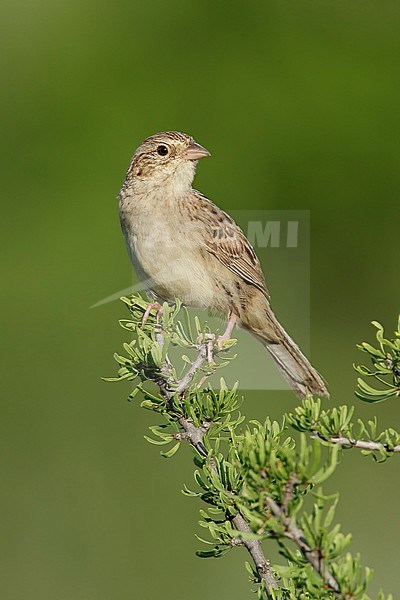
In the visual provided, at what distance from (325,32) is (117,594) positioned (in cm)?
278

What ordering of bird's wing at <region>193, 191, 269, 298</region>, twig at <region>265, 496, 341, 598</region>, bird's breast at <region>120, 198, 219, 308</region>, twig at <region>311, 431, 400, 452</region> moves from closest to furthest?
1. twig at <region>265, 496, 341, 598</region>
2. twig at <region>311, 431, 400, 452</region>
3. bird's breast at <region>120, 198, 219, 308</region>
4. bird's wing at <region>193, 191, 269, 298</region>

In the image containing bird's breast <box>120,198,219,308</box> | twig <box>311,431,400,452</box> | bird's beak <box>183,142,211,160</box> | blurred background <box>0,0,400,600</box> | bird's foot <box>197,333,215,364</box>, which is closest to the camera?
twig <box>311,431,400,452</box>

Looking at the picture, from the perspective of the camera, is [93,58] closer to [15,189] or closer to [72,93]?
[72,93]

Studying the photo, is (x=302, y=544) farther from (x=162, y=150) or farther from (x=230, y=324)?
(x=162, y=150)

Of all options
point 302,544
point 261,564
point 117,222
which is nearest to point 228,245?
point 117,222

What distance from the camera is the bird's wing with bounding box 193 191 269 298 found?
3154 mm

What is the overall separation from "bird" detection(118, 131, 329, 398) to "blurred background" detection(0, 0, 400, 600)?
105 centimetres

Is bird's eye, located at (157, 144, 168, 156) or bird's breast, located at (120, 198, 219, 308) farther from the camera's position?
bird's eye, located at (157, 144, 168, 156)

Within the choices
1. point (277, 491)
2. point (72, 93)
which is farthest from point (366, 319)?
point (277, 491)

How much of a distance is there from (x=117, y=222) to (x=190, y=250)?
1592 millimetres

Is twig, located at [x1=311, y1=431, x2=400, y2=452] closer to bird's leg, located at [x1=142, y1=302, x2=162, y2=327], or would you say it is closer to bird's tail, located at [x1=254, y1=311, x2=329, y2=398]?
bird's leg, located at [x1=142, y1=302, x2=162, y2=327]

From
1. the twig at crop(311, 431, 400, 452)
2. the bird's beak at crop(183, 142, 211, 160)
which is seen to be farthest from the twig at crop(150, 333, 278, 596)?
the bird's beak at crop(183, 142, 211, 160)

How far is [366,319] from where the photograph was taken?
5.08 meters

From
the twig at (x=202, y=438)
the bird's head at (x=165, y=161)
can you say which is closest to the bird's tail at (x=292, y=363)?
the bird's head at (x=165, y=161)
